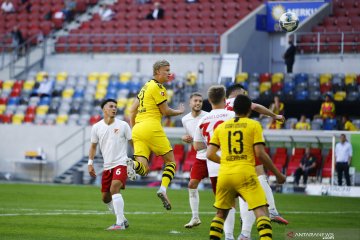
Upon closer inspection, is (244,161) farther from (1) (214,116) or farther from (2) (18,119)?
(2) (18,119)

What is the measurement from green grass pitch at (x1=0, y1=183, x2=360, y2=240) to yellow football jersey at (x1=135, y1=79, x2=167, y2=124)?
1967mm

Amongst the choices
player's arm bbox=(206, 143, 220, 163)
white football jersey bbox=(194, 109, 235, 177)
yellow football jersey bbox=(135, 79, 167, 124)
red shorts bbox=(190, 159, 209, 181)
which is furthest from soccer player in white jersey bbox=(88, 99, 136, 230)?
player's arm bbox=(206, 143, 220, 163)

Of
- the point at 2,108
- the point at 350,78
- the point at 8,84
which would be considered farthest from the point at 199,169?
the point at 8,84

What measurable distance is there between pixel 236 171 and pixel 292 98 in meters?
25.0

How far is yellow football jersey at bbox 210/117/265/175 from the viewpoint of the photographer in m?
12.5

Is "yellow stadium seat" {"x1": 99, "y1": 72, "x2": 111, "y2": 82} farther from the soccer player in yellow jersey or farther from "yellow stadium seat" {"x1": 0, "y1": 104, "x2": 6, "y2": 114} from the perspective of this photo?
the soccer player in yellow jersey

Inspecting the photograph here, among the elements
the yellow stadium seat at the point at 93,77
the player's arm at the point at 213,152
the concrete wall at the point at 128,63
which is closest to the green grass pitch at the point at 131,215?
the player's arm at the point at 213,152

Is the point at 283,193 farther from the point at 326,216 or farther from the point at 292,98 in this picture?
the point at 326,216

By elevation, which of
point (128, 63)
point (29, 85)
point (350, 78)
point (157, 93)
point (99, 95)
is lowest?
point (99, 95)

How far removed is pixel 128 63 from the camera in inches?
1690

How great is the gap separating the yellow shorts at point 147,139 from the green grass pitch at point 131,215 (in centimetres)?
136

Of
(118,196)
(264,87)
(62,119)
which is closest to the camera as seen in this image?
(118,196)

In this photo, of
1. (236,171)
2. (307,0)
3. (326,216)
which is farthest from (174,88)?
(236,171)

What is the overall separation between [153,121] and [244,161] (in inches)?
215
